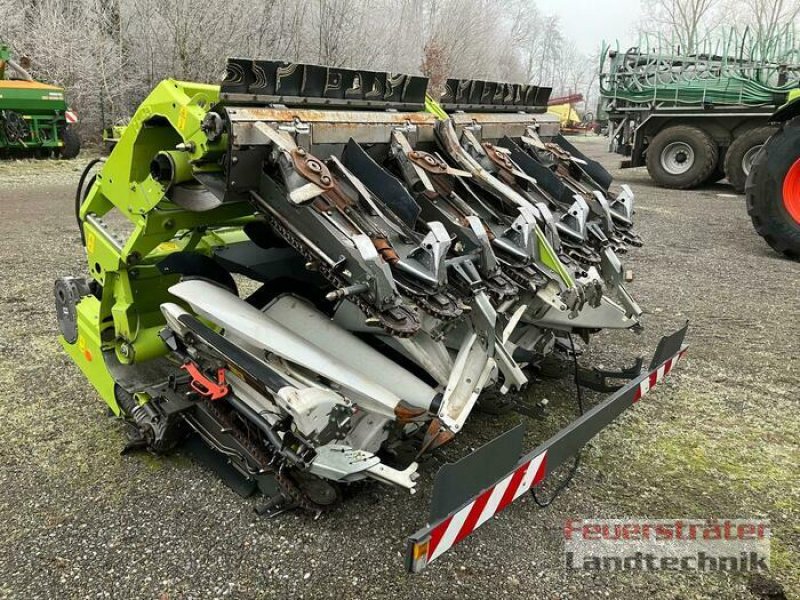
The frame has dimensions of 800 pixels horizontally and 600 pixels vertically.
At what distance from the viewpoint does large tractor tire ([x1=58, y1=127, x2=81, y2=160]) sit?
1300 centimetres

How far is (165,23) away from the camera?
17781 mm

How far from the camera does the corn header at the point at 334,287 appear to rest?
229 cm

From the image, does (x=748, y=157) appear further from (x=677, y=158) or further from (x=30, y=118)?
(x=30, y=118)

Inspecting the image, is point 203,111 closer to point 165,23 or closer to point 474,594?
point 474,594

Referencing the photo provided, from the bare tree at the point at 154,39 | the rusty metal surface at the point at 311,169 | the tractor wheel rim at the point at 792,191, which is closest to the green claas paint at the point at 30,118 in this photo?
the bare tree at the point at 154,39

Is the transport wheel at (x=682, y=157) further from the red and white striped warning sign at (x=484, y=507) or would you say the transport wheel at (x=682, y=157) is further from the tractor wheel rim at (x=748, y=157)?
the red and white striped warning sign at (x=484, y=507)

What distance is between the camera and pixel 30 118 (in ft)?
39.7

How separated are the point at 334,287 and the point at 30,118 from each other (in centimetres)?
1183

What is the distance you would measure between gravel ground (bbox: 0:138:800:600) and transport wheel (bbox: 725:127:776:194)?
7.39 meters

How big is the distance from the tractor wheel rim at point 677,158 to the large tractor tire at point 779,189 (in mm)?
5591

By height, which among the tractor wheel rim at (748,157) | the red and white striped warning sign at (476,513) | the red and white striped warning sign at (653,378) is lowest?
the red and white striped warning sign at (476,513)

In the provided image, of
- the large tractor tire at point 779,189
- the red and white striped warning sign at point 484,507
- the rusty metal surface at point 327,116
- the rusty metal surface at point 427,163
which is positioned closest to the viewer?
the red and white striped warning sign at point 484,507

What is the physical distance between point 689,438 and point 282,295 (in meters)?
2.12

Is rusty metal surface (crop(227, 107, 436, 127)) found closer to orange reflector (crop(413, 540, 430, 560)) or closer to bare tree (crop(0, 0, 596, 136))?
orange reflector (crop(413, 540, 430, 560))
